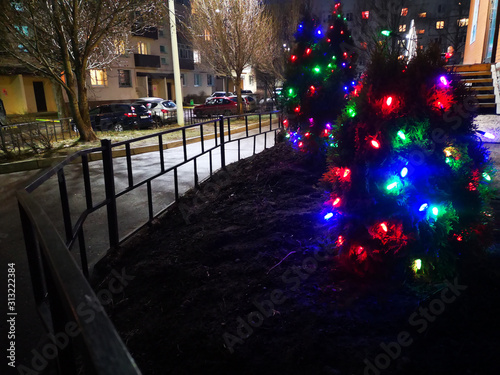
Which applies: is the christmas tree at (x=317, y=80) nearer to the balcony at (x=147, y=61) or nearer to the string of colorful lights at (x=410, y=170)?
the string of colorful lights at (x=410, y=170)

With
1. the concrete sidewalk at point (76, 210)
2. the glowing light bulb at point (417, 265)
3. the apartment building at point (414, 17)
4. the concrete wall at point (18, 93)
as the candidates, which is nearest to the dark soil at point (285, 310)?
the glowing light bulb at point (417, 265)

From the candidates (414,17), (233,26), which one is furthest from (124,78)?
(414,17)

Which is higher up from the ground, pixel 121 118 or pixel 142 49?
pixel 142 49

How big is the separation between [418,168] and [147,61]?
138 ft

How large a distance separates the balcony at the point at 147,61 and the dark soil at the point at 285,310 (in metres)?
39.4

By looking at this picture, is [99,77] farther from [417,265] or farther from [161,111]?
[417,265]

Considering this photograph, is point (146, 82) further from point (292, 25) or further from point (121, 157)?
point (121, 157)

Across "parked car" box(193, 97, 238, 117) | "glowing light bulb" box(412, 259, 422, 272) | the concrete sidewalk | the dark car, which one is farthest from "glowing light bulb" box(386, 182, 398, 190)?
"parked car" box(193, 97, 238, 117)

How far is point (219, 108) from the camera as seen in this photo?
27641mm

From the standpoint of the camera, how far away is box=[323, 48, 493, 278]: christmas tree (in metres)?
2.64

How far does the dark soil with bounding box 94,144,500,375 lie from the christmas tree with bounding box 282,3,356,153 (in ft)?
10.4

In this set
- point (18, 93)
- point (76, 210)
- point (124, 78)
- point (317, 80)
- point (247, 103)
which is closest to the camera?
point (76, 210)

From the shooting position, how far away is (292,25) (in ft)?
109

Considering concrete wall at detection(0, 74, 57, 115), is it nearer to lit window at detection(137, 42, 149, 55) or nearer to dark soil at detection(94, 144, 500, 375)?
lit window at detection(137, 42, 149, 55)
